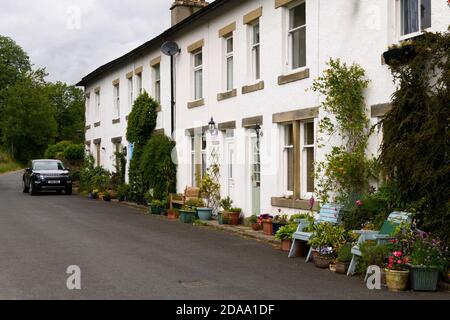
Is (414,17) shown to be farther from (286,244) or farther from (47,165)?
(47,165)

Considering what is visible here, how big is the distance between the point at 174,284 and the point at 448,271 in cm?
386

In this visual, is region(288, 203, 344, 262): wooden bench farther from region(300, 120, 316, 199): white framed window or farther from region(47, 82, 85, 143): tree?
region(47, 82, 85, 143): tree

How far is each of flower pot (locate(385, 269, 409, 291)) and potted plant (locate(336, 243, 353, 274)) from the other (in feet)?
3.98

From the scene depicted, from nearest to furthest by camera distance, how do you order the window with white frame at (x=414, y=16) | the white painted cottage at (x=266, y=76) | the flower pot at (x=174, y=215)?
the window with white frame at (x=414, y=16) → the white painted cottage at (x=266, y=76) → the flower pot at (x=174, y=215)

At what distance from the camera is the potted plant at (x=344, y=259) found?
33.1 feet

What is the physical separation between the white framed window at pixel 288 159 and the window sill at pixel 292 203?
0.98 feet

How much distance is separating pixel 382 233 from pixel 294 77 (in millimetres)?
5749

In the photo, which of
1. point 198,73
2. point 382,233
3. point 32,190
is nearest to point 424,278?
point 382,233

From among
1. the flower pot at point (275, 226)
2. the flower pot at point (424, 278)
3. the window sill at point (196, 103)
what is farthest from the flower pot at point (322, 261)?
the window sill at point (196, 103)

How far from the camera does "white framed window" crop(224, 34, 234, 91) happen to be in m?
18.8

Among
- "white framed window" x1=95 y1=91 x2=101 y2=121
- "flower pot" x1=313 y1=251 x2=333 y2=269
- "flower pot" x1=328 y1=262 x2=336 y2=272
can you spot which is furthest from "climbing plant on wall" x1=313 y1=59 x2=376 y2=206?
"white framed window" x1=95 y1=91 x2=101 y2=121

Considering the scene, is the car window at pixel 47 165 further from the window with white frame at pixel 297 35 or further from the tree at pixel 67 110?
the tree at pixel 67 110

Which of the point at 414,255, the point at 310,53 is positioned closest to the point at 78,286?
the point at 414,255
